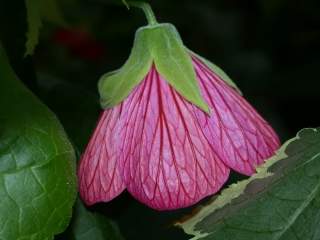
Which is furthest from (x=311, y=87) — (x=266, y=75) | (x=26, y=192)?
(x=26, y=192)

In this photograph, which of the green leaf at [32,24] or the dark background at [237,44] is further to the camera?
the dark background at [237,44]

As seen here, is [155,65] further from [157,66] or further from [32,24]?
[32,24]

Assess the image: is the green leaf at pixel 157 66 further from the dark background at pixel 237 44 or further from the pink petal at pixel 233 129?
the dark background at pixel 237 44

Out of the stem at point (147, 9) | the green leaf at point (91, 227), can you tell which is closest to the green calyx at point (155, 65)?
the stem at point (147, 9)

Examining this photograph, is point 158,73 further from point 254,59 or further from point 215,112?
point 254,59

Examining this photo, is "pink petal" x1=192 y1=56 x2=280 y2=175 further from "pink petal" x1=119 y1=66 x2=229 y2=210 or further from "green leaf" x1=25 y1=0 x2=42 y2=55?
"green leaf" x1=25 y1=0 x2=42 y2=55

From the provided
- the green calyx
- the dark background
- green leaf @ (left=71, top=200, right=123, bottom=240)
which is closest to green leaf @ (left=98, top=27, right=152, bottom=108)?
the green calyx

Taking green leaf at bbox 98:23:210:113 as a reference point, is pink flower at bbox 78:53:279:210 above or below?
below
